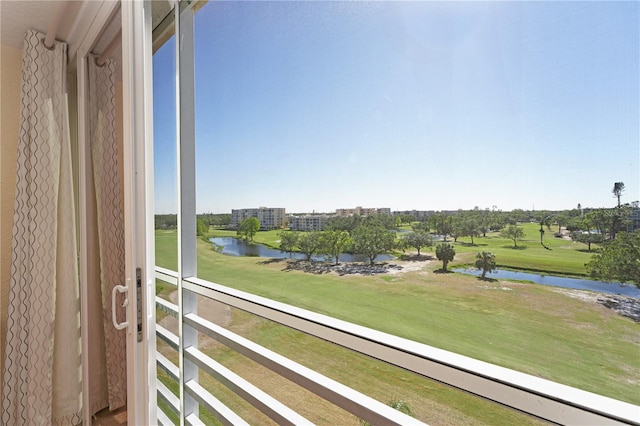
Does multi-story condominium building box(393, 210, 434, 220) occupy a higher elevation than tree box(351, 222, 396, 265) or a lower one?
higher

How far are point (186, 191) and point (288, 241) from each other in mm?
696

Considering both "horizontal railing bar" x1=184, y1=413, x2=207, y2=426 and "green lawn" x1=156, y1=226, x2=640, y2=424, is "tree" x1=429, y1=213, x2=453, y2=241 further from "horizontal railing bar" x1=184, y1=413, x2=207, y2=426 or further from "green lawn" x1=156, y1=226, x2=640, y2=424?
"horizontal railing bar" x1=184, y1=413, x2=207, y2=426

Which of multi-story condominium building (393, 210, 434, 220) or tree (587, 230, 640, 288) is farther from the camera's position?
multi-story condominium building (393, 210, 434, 220)

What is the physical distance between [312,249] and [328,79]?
27.0 inches

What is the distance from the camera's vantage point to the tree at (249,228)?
1.49 meters

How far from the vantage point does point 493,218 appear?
0.81 m

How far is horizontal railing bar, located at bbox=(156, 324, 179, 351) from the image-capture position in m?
1.38

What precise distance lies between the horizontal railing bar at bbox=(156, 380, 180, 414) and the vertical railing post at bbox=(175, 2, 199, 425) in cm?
5

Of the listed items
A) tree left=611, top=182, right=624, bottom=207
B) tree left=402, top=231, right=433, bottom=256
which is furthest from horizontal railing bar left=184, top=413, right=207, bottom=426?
tree left=611, top=182, right=624, bottom=207

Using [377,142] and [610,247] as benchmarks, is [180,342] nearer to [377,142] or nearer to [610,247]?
[377,142]

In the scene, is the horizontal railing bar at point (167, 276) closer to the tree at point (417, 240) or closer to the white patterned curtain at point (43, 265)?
the white patterned curtain at point (43, 265)

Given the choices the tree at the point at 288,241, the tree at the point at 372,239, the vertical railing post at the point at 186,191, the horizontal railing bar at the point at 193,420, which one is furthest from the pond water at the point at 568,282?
the horizontal railing bar at the point at 193,420

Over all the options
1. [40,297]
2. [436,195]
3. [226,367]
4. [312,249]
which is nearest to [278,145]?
[312,249]

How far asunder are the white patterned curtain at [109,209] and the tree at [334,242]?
90 centimetres
